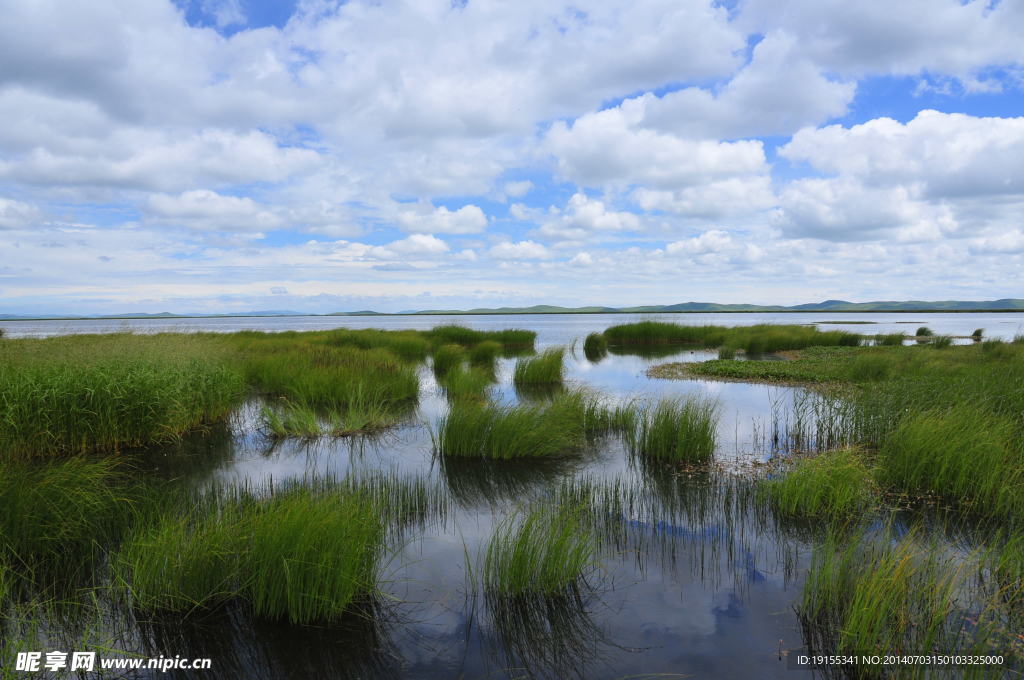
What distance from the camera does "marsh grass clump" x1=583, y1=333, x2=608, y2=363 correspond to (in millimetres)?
31516

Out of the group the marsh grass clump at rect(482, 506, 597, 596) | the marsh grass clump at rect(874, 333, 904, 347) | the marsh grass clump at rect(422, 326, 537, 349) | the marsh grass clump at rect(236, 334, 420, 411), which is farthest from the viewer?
the marsh grass clump at rect(422, 326, 537, 349)

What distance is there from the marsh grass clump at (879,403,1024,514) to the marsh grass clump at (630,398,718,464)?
2712mm

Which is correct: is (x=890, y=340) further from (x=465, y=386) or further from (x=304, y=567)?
(x=304, y=567)

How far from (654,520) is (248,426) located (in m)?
10.1

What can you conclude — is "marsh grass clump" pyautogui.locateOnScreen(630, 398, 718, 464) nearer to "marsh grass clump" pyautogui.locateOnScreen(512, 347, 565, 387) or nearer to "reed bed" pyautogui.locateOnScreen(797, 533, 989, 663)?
"reed bed" pyautogui.locateOnScreen(797, 533, 989, 663)

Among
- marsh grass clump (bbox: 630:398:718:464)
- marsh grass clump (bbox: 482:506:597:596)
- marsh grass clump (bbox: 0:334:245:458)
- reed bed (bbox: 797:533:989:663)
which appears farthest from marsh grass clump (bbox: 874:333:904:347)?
marsh grass clump (bbox: 0:334:245:458)

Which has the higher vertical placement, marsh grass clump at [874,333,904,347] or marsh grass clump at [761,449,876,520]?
marsh grass clump at [874,333,904,347]

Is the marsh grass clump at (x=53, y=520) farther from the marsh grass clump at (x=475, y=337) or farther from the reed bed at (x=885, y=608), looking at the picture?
the marsh grass clump at (x=475, y=337)

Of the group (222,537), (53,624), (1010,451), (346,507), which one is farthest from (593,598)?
(1010,451)

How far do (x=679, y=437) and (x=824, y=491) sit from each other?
297 centimetres

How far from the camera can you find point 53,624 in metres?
4.61

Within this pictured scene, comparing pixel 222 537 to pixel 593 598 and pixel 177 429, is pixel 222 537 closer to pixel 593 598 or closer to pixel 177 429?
pixel 593 598

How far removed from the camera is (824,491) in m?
7.28

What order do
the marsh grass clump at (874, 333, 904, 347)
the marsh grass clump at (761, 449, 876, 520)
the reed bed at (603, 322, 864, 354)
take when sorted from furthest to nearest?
the reed bed at (603, 322, 864, 354) < the marsh grass clump at (874, 333, 904, 347) < the marsh grass clump at (761, 449, 876, 520)
